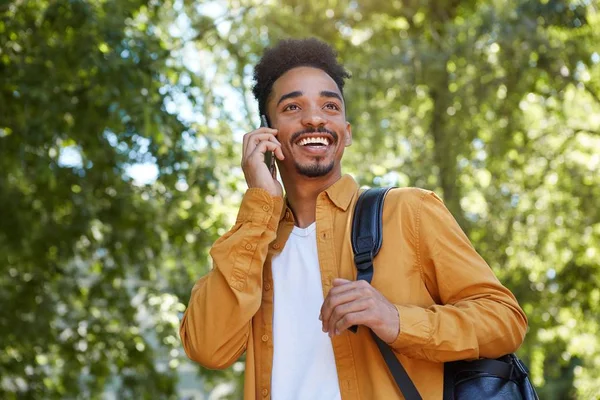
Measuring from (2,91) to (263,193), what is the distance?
Result: 5.61 m

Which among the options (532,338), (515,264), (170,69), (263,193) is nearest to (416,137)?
(515,264)

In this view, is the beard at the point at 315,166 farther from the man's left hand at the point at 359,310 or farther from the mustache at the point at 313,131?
the man's left hand at the point at 359,310

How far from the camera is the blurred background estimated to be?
7.75 m

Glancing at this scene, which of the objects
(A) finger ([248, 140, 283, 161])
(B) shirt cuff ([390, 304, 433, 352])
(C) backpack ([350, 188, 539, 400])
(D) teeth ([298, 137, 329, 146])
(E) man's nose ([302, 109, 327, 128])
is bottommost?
(C) backpack ([350, 188, 539, 400])

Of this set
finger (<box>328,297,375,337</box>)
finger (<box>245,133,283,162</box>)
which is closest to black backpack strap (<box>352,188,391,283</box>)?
finger (<box>328,297,375,337</box>)

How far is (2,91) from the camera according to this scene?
809 centimetres

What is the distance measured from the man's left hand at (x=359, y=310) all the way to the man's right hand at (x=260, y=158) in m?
0.59

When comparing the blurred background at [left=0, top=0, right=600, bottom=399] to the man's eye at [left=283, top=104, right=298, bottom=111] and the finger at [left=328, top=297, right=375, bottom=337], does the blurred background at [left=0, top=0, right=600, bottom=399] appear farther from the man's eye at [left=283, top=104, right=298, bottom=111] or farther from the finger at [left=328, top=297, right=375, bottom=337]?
the finger at [left=328, top=297, right=375, bottom=337]

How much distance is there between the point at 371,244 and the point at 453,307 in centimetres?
31

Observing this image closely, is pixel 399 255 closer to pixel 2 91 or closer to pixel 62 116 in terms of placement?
pixel 62 116

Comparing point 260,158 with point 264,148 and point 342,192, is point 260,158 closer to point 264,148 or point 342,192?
point 264,148

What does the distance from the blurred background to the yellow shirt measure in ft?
13.9

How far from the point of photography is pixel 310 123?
3178mm

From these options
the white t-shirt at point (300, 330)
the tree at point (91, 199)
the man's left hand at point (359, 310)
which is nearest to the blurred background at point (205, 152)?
the tree at point (91, 199)
